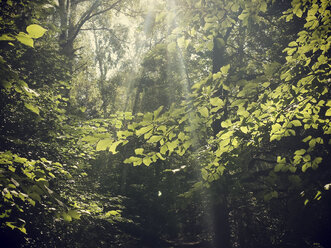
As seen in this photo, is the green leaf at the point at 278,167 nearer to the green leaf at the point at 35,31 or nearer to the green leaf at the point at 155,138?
the green leaf at the point at 155,138

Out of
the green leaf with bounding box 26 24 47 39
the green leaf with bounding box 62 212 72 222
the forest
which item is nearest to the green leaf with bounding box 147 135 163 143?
the forest

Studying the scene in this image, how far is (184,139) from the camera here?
9.82 ft

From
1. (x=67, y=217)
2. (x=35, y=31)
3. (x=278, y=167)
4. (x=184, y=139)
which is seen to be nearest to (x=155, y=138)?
(x=184, y=139)

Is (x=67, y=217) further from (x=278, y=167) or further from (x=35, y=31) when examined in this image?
(x=278, y=167)

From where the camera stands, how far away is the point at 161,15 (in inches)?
133

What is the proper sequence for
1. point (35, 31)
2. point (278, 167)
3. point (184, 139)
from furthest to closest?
point (278, 167), point (184, 139), point (35, 31)

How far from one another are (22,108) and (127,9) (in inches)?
532

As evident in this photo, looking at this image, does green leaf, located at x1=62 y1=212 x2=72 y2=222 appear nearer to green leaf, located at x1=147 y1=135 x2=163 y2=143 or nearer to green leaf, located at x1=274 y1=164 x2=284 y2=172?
green leaf, located at x1=147 y1=135 x2=163 y2=143

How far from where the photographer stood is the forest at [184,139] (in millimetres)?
2740

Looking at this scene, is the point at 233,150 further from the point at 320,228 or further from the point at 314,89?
the point at 320,228

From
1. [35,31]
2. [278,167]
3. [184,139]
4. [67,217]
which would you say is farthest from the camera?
[278,167]

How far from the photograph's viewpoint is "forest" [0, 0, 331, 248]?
274 centimetres

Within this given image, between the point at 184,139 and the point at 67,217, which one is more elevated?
the point at 184,139

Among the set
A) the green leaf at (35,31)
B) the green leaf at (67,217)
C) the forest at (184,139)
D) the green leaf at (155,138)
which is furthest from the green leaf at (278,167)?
the green leaf at (35,31)
